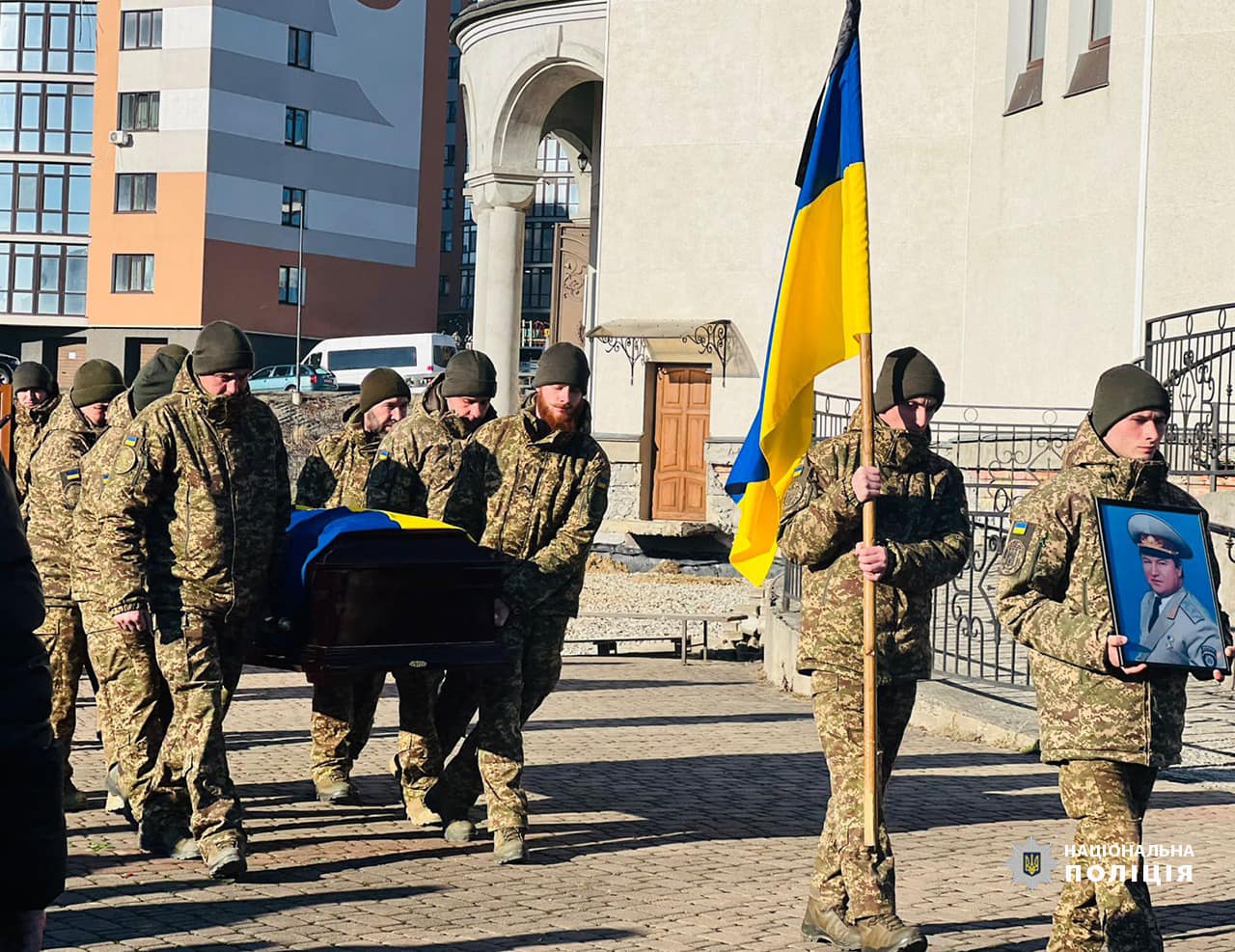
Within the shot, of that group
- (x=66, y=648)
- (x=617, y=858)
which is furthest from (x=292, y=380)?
(x=617, y=858)

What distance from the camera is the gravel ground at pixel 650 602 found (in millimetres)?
18484

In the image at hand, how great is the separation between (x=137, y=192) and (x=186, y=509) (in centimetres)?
5957

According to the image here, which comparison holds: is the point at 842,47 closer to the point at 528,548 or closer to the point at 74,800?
the point at 528,548

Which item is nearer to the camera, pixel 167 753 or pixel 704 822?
pixel 167 753

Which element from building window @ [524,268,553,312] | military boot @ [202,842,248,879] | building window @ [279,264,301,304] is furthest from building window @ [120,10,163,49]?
military boot @ [202,842,248,879]

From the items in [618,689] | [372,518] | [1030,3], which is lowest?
[618,689]

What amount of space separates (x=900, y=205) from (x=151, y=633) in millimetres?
21204

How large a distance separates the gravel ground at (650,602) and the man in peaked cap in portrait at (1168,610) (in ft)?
39.6

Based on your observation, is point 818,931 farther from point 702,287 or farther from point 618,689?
point 702,287

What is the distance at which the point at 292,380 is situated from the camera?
183ft

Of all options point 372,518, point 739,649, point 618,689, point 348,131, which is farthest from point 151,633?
point 348,131

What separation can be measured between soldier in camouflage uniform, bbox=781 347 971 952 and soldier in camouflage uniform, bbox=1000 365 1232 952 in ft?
2.12

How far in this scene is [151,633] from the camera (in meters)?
7.38

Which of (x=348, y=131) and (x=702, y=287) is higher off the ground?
(x=348, y=131)
